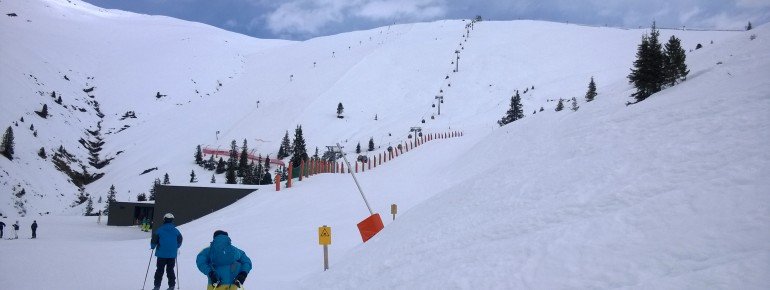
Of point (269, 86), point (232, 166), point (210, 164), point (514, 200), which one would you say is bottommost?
point (514, 200)

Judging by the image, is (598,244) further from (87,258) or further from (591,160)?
(87,258)

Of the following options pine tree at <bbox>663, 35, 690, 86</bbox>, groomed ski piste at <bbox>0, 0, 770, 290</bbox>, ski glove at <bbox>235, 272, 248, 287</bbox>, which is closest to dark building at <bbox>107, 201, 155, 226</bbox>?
groomed ski piste at <bbox>0, 0, 770, 290</bbox>

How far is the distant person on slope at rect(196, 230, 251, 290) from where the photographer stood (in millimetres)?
5109

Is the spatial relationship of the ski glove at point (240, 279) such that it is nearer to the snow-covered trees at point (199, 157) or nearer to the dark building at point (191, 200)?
the dark building at point (191, 200)

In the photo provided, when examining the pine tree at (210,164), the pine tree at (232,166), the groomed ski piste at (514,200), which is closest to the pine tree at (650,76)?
the groomed ski piste at (514,200)

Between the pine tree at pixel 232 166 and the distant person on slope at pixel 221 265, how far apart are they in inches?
1707

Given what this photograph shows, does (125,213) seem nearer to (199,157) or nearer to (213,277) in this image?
(199,157)

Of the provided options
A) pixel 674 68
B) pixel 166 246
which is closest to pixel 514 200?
pixel 166 246

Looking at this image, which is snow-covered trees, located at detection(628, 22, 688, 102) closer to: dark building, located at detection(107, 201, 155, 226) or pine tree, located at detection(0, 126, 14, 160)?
dark building, located at detection(107, 201, 155, 226)

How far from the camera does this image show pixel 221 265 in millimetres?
5137

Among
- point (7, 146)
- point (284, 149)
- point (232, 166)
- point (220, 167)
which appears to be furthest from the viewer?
point (7, 146)

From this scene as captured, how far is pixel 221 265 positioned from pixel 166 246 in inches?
124

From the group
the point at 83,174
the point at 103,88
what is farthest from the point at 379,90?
the point at 103,88

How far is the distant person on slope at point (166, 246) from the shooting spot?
7.62 metres
